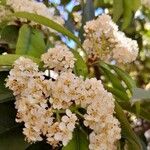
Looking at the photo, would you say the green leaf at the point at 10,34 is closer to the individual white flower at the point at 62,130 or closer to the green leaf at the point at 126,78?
the green leaf at the point at 126,78

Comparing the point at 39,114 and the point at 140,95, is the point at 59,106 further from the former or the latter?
the point at 140,95

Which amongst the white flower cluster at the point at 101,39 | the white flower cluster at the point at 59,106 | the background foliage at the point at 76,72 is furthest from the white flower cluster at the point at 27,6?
the white flower cluster at the point at 59,106

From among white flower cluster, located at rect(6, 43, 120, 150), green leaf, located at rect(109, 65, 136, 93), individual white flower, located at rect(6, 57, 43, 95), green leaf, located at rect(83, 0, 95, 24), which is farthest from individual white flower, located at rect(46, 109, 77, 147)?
green leaf, located at rect(83, 0, 95, 24)

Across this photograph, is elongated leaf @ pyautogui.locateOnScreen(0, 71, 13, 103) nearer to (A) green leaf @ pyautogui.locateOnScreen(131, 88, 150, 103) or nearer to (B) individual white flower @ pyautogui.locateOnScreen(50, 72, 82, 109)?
(B) individual white flower @ pyautogui.locateOnScreen(50, 72, 82, 109)

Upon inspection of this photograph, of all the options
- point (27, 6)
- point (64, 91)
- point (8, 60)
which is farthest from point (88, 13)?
point (64, 91)

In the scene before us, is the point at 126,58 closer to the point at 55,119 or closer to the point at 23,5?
the point at 23,5
